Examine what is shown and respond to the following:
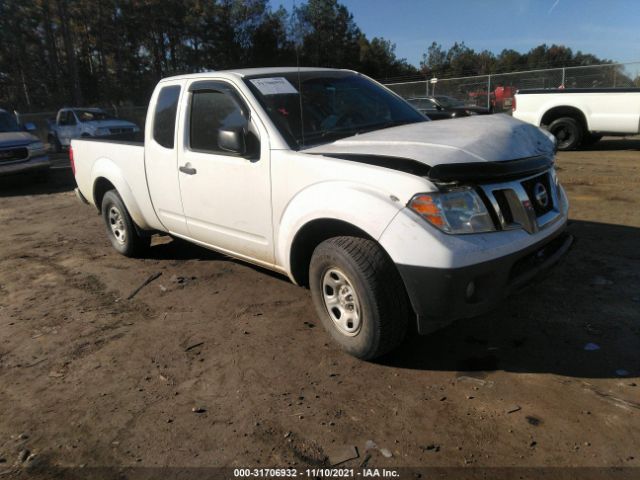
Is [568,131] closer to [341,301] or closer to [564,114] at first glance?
[564,114]

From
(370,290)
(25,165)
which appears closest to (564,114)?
(370,290)

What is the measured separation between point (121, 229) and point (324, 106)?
118 inches

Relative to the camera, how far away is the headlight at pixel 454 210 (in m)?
2.66

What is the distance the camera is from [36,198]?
10.2 metres

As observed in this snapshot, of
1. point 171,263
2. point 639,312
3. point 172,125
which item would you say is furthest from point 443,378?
point 171,263

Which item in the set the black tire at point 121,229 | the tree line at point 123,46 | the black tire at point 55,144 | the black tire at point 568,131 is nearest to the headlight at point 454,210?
the black tire at point 121,229

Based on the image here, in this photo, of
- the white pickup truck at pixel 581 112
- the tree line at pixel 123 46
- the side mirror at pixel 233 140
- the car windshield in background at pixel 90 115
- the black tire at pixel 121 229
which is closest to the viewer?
the side mirror at pixel 233 140

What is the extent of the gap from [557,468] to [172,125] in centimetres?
381

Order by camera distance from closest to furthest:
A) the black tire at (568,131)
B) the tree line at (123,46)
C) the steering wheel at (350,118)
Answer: the steering wheel at (350,118) → the black tire at (568,131) → the tree line at (123,46)

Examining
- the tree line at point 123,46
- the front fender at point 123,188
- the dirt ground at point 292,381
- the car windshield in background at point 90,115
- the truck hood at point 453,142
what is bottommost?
the dirt ground at point 292,381

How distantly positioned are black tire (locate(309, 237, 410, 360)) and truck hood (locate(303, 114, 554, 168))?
0.58 meters

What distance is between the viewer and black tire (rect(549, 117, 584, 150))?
37.9 feet

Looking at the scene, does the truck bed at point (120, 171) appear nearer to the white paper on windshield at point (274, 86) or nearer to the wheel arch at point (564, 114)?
the white paper on windshield at point (274, 86)

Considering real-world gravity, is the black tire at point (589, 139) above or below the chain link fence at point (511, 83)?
below
